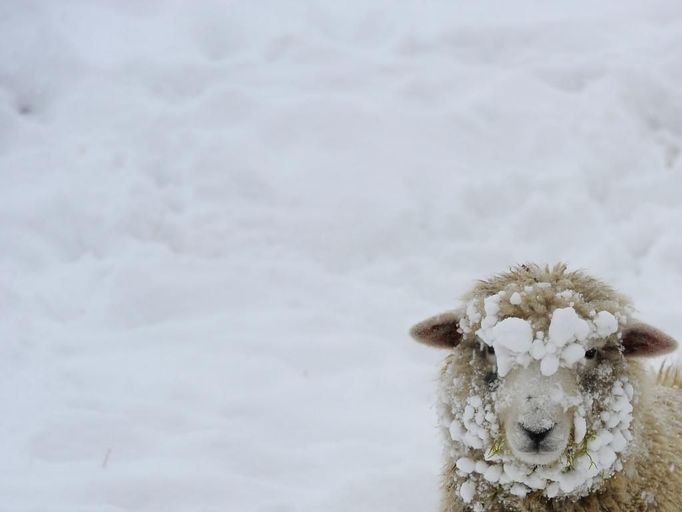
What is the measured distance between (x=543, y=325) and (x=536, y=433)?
0.45m

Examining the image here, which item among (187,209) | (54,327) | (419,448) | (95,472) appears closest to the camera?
(95,472)

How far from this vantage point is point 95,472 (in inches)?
165

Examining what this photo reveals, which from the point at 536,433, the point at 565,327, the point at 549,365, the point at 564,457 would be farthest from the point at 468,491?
the point at 565,327

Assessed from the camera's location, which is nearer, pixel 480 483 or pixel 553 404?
pixel 553 404

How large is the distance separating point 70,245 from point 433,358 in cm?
342

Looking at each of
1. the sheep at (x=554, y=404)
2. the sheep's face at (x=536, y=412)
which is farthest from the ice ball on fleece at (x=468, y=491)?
the sheep's face at (x=536, y=412)

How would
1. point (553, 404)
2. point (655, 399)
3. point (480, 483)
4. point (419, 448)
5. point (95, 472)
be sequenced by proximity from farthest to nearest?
point (419, 448) → point (95, 472) → point (655, 399) → point (480, 483) → point (553, 404)

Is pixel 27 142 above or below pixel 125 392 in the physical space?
above

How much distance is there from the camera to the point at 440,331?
354cm

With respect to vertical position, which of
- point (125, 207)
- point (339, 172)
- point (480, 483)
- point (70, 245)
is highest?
point (339, 172)

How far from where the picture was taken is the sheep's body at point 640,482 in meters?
3.12

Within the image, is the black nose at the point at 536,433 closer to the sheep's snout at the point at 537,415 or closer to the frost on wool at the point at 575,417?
the sheep's snout at the point at 537,415

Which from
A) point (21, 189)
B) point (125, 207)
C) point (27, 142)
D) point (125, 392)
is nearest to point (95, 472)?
point (125, 392)

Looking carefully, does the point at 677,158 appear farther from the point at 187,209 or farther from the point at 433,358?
the point at 187,209
